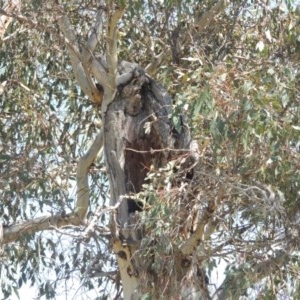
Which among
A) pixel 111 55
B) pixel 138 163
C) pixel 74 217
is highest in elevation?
pixel 111 55

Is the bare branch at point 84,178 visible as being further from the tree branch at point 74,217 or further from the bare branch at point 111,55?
the bare branch at point 111,55

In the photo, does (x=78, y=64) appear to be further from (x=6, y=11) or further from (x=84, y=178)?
(x=84, y=178)

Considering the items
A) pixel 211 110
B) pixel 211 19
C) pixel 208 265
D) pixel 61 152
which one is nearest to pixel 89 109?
pixel 61 152

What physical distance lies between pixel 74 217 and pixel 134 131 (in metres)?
0.91

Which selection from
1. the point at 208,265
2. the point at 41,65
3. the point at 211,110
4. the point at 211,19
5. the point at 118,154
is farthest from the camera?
the point at 41,65

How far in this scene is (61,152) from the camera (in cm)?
812

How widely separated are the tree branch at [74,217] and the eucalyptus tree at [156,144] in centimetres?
1

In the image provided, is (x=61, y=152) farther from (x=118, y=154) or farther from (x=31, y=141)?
(x=118, y=154)

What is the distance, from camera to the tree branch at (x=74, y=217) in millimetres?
7230

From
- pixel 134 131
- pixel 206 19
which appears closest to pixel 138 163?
pixel 134 131

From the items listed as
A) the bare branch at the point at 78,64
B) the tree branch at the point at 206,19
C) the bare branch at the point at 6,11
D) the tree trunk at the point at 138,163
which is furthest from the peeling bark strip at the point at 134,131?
the bare branch at the point at 6,11

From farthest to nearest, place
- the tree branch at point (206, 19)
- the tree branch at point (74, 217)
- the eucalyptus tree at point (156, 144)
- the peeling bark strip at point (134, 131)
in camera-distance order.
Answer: the tree branch at point (206, 19) < the tree branch at point (74, 217) < the peeling bark strip at point (134, 131) < the eucalyptus tree at point (156, 144)

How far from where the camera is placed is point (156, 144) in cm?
669

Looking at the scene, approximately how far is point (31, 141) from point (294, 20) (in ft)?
8.13
